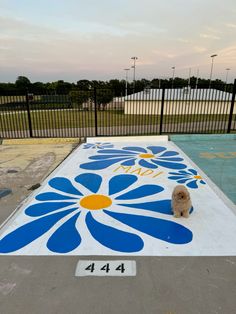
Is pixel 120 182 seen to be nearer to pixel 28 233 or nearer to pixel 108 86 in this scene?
pixel 28 233

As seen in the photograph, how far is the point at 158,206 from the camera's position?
370 cm

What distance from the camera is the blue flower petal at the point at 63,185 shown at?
169 inches

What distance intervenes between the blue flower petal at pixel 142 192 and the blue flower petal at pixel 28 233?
41.4 inches

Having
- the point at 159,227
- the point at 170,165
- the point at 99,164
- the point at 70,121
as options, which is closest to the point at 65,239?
the point at 159,227

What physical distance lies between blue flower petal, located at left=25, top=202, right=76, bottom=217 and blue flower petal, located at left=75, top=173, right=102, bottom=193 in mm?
694

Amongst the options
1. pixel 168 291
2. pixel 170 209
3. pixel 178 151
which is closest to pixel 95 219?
pixel 170 209

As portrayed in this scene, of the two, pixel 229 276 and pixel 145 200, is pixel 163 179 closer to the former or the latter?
pixel 145 200

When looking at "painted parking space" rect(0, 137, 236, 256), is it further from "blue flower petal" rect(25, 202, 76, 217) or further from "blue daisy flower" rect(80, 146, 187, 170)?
"blue daisy flower" rect(80, 146, 187, 170)

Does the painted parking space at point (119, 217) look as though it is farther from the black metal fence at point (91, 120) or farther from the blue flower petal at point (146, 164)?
the black metal fence at point (91, 120)

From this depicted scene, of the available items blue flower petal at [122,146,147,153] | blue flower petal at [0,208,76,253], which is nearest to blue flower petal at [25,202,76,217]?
blue flower petal at [0,208,76,253]

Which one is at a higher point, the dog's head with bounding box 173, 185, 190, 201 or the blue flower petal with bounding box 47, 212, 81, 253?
the dog's head with bounding box 173, 185, 190, 201

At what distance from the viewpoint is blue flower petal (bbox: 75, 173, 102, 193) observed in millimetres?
4461

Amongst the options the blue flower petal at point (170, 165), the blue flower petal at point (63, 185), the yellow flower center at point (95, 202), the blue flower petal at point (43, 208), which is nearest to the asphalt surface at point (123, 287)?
the blue flower petal at point (43, 208)

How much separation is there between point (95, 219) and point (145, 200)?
3.26 feet
